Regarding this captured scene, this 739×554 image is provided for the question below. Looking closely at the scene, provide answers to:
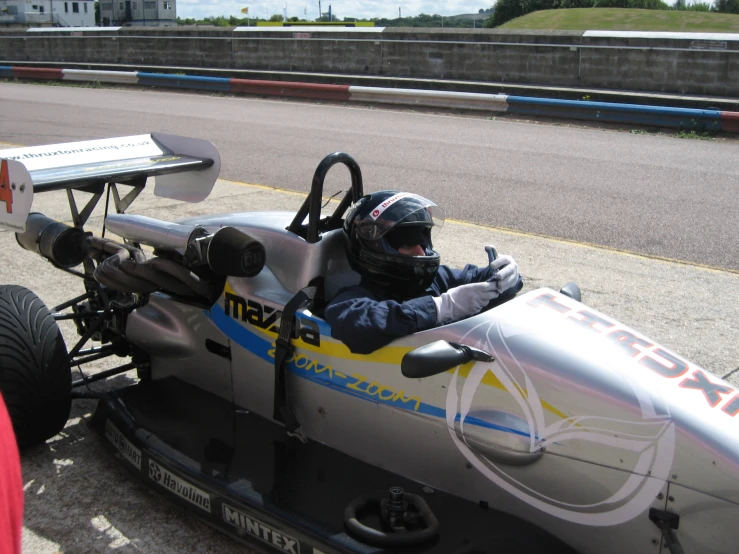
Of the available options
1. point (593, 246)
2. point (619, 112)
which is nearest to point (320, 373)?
point (593, 246)

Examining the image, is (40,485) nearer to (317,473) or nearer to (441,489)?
(317,473)

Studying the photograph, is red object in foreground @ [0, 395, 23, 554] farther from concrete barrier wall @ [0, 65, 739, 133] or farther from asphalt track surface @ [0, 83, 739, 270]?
concrete barrier wall @ [0, 65, 739, 133]

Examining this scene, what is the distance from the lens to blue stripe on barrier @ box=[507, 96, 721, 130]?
45.2 feet

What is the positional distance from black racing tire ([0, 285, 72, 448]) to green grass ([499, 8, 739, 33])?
43407 mm

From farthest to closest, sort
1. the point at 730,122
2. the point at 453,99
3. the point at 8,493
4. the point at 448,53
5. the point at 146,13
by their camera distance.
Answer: the point at 146,13 < the point at 448,53 < the point at 453,99 < the point at 730,122 < the point at 8,493

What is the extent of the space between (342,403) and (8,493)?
2268mm

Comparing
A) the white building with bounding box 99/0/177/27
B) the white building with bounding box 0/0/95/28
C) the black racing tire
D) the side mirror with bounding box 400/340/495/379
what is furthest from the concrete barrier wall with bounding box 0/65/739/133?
the white building with bounding box 0/0/95/28

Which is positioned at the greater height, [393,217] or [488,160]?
[393,217]

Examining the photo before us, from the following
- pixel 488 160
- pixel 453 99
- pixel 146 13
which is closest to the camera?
pixel 488 160

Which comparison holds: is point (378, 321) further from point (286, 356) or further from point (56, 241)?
point (56, 241)

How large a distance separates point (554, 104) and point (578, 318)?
42.3 ft

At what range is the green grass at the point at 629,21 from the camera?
44.6 meters

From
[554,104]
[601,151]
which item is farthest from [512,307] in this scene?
[554,104]

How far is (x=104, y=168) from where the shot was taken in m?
4.36
